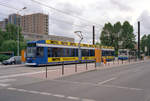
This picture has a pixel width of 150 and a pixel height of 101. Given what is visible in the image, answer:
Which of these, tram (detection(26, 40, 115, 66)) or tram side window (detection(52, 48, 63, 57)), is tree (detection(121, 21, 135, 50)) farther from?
tram side window (detection(52, 48, 63, 57))

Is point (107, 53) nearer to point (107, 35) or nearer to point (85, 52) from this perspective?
point (85, 52)

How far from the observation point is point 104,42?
189 feet

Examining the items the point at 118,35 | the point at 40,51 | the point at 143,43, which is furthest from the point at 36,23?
the point at 40,51

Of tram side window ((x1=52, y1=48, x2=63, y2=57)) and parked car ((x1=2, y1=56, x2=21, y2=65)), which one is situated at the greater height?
tram side window ((x1=52, y1=48, x2=63, y2=57))

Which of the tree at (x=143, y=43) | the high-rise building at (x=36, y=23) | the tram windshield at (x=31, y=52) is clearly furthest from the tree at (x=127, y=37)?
the high-rise building at (x=36, y=23)

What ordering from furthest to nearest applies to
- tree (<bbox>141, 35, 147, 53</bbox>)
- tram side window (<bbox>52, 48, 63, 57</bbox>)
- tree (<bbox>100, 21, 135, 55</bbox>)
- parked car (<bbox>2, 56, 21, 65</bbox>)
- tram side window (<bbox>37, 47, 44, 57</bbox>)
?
tree (<bbox>141, 35, 147, 53</bbox>)
tree (<bbox>100, 21, 135, 55</bbox>)
parked car (<bbox>2, 56, 21, 65</bbox>)
tram side window (<bbox>52, 48, 63, 57</bbox>)
tram side window (<bbox>37, 47, 44, 57</bbox>)

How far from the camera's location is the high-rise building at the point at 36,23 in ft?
496

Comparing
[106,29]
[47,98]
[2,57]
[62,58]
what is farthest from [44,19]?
[47,98]

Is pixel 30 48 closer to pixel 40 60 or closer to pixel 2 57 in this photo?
pixel 40 60

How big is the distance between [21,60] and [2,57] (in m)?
6.00

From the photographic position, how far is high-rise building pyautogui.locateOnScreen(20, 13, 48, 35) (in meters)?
151

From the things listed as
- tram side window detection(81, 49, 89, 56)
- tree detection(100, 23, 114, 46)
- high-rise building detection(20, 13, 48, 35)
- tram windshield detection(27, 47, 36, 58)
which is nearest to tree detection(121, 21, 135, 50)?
tree detection(100, 23, 114, 46)

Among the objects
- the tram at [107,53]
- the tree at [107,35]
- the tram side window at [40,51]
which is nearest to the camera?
the tram side window at [40,51]

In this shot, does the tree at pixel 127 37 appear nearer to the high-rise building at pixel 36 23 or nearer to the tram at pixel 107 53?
the tram at pixel 107 53
